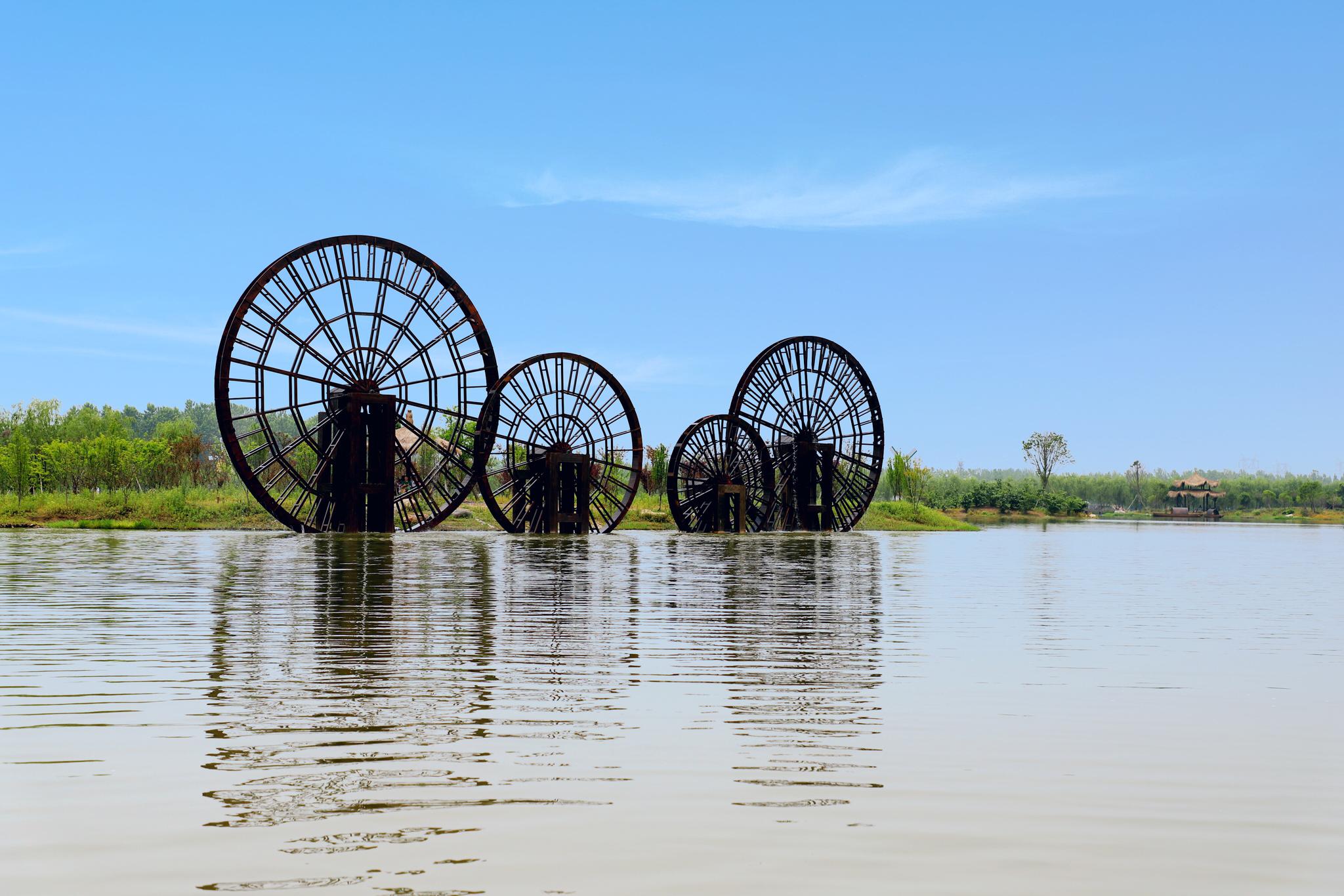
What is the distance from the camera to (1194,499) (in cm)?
10756

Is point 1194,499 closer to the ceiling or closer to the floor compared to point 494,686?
closer to the ceiling

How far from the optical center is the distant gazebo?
96.8 meters

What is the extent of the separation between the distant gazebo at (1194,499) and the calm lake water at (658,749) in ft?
304

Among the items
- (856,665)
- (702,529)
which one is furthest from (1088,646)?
(702,529)

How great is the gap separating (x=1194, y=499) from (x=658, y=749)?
113 meters

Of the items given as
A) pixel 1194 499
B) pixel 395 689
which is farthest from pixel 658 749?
pixel 1194 499

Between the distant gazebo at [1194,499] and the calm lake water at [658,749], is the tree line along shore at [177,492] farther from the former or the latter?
the calm lake water at [658,749]

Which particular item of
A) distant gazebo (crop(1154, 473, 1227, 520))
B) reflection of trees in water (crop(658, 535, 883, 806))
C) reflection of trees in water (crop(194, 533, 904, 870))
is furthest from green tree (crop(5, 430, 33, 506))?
distant gazebo (crop(1154, 473, 1227, 520))

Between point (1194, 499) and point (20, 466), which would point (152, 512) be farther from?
point (1194, 499)

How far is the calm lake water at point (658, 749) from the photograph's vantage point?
3.30m

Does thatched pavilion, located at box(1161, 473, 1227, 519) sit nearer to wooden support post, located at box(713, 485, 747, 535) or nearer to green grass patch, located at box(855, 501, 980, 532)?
green grass patch, located at box(855, 501, 980, 532)

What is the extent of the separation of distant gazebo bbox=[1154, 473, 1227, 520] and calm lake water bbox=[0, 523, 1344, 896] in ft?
304

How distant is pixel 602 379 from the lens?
36562 mm

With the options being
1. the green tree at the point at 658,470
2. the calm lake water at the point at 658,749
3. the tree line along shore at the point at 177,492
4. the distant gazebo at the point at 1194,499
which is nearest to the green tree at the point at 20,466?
the tree line along shore at the point at 177,492
